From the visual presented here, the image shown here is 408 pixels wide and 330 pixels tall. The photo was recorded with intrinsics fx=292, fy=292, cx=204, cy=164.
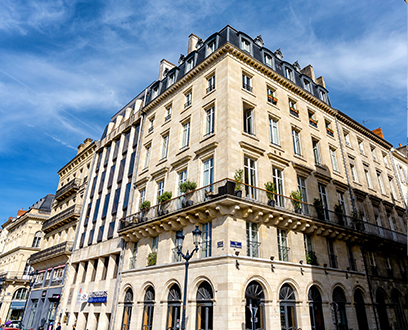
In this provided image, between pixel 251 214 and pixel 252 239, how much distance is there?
4.11ft

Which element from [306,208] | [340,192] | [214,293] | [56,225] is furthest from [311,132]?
[56,225]

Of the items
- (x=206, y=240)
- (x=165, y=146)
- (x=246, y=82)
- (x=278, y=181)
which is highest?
(x=246, y=82)

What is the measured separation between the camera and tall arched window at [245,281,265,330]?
12.9m

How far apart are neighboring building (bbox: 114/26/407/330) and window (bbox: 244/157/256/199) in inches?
3.3

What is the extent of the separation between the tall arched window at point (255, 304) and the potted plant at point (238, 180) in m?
4.23

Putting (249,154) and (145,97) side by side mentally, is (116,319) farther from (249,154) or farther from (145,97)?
(145,97)

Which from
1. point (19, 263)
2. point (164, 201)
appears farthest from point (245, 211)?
point (19, 263)

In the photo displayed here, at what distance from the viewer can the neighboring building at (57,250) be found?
27.8 m

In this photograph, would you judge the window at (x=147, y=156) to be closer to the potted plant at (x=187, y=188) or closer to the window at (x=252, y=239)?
the potted plant at (x=187, y=188)

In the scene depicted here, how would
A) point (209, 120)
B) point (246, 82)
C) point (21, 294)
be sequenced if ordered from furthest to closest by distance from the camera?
point (21, 294), point (246, 82), point (209, 120)

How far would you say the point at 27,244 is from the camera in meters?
41.7

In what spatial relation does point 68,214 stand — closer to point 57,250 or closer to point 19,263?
point 57,250

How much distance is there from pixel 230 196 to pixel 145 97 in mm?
17513

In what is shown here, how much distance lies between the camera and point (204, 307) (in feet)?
44.4
